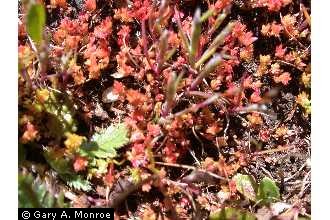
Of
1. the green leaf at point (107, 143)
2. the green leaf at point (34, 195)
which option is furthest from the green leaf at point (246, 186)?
the green leaf at point (34, 195)

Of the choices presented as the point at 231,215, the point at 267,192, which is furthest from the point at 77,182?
the point at 267,192

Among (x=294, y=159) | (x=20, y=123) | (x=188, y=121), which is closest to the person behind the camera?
(x=20, y=123)

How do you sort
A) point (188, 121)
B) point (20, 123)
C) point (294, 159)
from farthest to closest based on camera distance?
point (294, 159) < point (188, 121) < point (20, 123)

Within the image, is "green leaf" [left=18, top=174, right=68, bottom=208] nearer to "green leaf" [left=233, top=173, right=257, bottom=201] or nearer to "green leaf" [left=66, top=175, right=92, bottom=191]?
"green leaf" [left=66, top=175, right=92, bottom=191]

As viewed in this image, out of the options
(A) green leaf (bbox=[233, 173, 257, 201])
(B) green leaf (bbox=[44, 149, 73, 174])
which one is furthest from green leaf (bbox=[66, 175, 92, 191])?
(A) green leaf (bbox=[233, 173, 257, 201])

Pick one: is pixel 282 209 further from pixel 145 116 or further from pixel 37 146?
pixel 37 146

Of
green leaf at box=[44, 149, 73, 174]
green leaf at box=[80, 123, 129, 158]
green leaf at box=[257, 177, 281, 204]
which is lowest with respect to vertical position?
green leaf at box=[257, 177, 281, 204]

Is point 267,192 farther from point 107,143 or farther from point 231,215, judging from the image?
point 107,143
